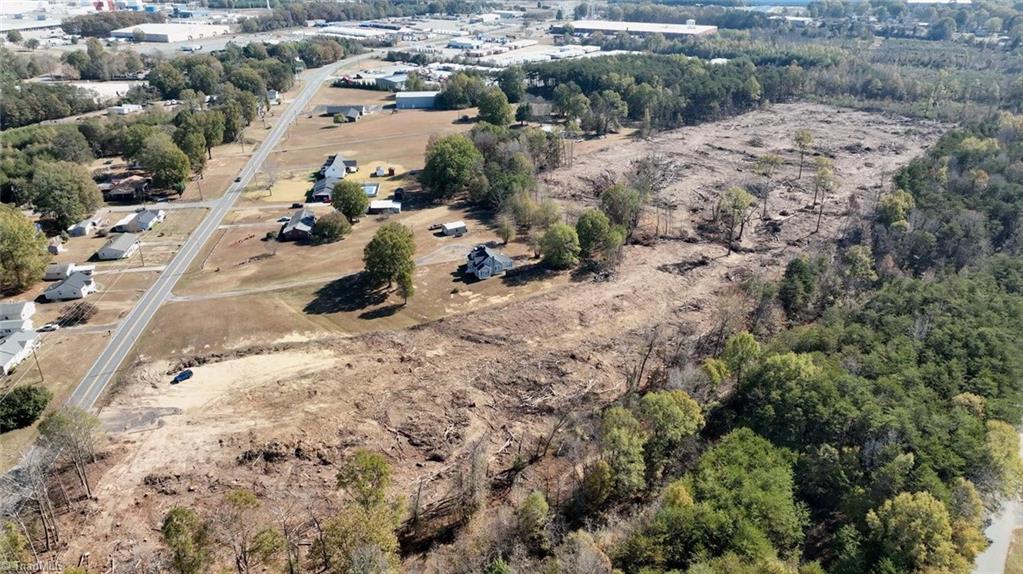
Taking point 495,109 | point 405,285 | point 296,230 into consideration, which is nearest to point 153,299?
Answer: point 296,230

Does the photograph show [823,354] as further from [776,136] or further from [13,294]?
[776,136]

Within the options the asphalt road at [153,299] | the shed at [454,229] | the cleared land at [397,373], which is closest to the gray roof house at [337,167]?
the asphalt road at [153,299]

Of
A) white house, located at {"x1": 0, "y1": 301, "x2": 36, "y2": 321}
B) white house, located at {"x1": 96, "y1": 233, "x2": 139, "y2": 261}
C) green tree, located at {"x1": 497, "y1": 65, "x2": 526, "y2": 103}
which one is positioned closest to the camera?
white house, located at {"x1": 0, "y1": 301, "x2": 36, "y2": 321}

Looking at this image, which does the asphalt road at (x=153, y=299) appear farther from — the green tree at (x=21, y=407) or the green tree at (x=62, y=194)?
the green tree at (x=62, y=194)

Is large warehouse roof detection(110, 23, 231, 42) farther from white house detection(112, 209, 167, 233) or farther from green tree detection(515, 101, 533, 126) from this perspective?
white house detection(112, 209, 167, 233)

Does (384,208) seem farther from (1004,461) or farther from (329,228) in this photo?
(1004,461)

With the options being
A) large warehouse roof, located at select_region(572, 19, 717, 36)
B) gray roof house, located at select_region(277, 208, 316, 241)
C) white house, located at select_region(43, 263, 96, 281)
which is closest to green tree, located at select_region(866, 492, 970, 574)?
gray roof house, located at select_region(277, 208, 316, 241)
